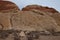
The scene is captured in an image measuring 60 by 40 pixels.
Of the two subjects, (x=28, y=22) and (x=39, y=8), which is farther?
(x=39, y=8)

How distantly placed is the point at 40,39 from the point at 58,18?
31cm

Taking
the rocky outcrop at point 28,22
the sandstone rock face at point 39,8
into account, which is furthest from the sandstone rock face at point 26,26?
the sandstone rock face at point 39,8

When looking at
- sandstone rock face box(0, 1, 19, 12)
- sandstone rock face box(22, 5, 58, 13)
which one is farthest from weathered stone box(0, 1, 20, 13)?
sandstone rock face box(22, 5, 58, 13)

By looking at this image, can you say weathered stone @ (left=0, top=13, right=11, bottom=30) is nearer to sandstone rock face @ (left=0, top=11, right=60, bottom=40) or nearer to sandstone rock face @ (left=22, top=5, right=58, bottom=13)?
sandstone rock face @ (left=0, top=11, right=60, bottom=40)

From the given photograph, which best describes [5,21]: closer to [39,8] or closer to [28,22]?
[28,22]

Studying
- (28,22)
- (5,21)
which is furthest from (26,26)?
(5,21)

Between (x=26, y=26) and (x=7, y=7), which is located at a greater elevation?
(x=7, y=7)

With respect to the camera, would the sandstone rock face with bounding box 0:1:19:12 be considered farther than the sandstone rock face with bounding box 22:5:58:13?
No

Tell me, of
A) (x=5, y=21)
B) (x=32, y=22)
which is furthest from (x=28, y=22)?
(x=5, y=21)

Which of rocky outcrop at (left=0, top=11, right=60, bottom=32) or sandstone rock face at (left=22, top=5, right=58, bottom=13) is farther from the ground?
sandstone rock face at (left=22, top=5, right=58, bottom=13)

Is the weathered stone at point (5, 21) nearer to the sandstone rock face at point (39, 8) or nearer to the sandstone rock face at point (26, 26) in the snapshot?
the sandstone rock face at point (26, 26)

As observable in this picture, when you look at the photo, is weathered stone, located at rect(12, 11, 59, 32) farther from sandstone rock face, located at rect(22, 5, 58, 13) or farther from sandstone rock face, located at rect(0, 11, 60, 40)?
sandstone rock face, located at rect(22, 5, 58, 13)

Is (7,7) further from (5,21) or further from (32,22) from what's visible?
(32,22)

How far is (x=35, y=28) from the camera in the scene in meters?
1.66
